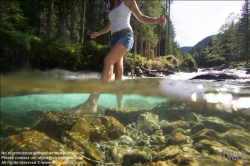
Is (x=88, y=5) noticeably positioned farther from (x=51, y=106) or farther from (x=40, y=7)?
(x=51, y=106)

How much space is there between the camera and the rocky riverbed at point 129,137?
1.57 metres

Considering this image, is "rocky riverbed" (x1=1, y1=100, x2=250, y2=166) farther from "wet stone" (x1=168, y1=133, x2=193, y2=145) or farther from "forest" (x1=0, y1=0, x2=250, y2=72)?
"forest" (x1=0, y1=0, x2=250, y2=72)

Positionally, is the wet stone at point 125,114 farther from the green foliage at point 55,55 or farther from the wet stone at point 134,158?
the green foliage at point 55,55

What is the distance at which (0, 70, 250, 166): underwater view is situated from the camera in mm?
1610

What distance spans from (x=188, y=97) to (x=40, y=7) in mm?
21347

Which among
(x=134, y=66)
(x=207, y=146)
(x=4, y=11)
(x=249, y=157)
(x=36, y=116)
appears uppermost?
(x=4, y=11)

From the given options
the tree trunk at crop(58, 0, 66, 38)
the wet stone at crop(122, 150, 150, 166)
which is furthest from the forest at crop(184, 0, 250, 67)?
the tree trunk at crop(58, 0, 66, 38)

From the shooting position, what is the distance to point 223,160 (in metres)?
1.89

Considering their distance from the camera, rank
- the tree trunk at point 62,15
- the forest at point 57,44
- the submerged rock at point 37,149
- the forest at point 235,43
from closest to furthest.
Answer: the submerged rock at point 37,149, the forest at point 57,44, the forest at point 235,43, the tree trunk at point 62,15

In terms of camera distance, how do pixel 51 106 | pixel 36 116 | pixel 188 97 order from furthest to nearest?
1. pixel 188 97
2. pixel 51 106
3. pixel 36 116

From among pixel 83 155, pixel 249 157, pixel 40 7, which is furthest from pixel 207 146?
pixel 40 7

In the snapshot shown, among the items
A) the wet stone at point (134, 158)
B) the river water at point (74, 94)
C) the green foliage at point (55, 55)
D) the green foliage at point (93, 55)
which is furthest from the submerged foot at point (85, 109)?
the green foliage at point (93, 55)

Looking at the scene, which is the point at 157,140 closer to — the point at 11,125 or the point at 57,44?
the point at 11,125

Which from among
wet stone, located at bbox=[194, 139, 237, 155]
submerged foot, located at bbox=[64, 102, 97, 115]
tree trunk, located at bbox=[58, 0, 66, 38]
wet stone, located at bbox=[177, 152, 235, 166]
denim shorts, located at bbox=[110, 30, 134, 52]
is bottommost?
wet stone, located at bbox=[177, 152, 235, 166]
